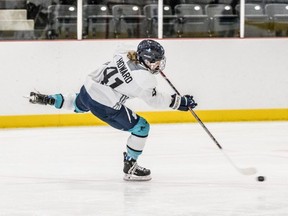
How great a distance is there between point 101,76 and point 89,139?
2.24 m

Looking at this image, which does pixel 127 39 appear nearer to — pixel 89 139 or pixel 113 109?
pixel 89 139

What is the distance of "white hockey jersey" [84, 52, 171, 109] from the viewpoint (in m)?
4.90

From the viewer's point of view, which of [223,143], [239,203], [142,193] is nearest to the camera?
[239,203]

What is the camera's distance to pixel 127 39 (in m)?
8.58

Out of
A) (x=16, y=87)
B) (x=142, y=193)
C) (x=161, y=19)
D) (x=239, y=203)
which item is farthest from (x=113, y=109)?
(x=161, y=19)

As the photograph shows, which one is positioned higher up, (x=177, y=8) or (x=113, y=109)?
(x=177, y=8)

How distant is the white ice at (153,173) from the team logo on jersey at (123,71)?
665 millimetres

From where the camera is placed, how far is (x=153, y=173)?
18.0 feet

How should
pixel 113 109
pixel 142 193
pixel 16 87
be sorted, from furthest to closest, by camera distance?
1. pixel 16 87
2. pixel 113 109
3. pixel 142 193

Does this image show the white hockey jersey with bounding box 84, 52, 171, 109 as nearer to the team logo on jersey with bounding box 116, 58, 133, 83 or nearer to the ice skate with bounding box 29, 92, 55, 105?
the team logo on jersey with bounding box 116, 58, 133, 83

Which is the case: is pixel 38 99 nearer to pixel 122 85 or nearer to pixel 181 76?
pixel 122 85

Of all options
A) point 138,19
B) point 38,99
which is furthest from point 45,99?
A: point 138,19

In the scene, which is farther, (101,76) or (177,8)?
(177,8)

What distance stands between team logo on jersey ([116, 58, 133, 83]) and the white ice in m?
0.67
